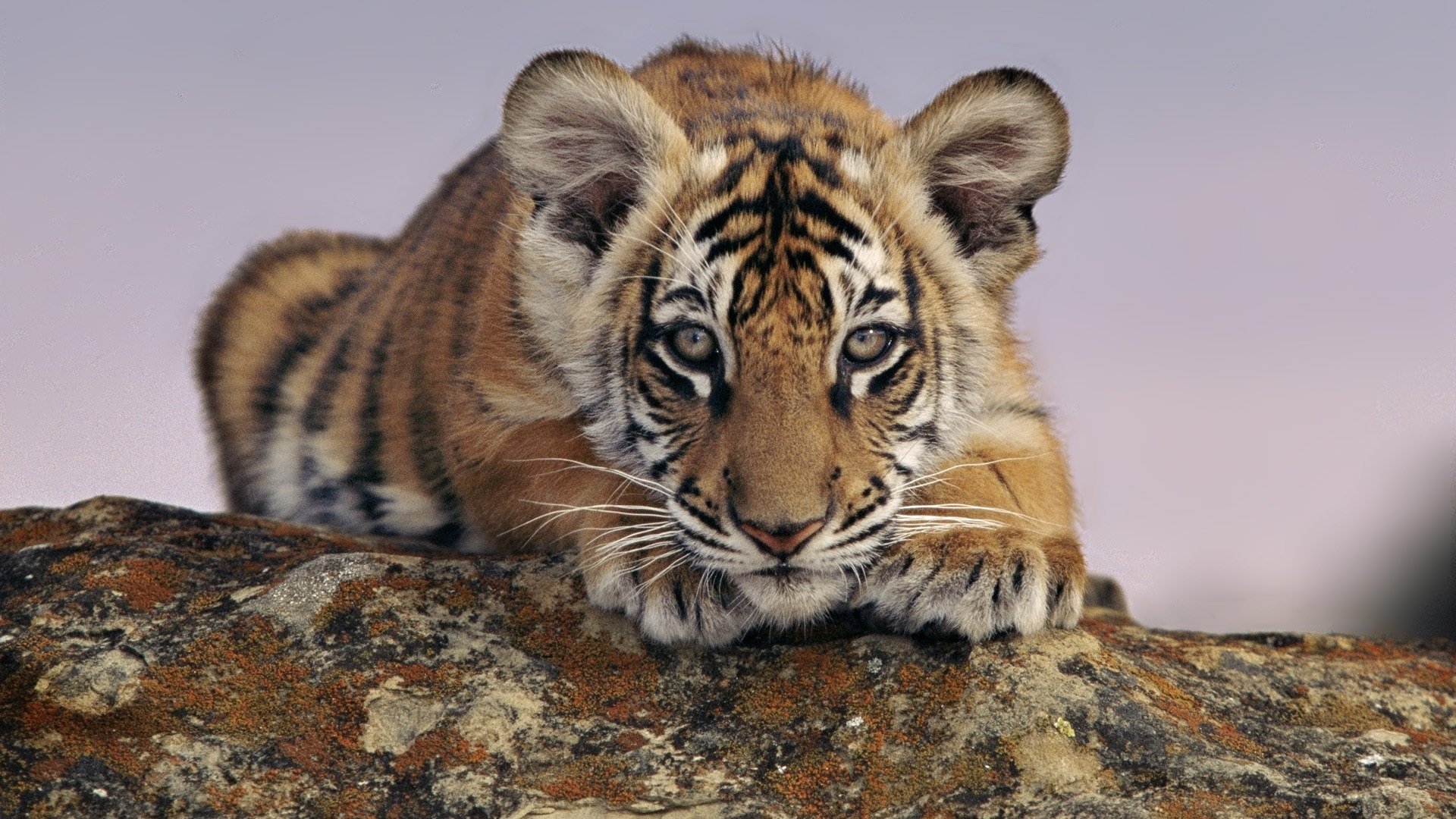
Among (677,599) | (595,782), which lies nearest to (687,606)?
(677,599)

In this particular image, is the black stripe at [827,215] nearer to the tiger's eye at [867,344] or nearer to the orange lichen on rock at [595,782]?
the tiger's eye at [867,344]

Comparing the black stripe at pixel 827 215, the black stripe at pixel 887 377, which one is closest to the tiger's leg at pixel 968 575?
the black stripe at pixel 887 377

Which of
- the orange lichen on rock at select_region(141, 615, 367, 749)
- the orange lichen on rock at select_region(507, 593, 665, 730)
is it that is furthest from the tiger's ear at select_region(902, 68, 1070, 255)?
the orange lichen on rock at select_region(141, 615, 367, 749)

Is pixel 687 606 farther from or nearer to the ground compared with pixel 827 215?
nearer to the ground

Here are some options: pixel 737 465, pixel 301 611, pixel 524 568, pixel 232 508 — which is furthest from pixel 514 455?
pixel 232 508

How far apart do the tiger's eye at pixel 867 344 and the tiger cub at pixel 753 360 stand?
0.01 metres

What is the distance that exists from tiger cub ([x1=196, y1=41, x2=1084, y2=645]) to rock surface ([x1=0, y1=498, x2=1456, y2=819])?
0.19 m

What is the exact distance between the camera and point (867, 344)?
3801 mm

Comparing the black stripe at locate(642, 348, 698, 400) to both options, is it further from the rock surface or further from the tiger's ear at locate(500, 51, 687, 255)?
the rock surface

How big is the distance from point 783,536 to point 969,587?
538mm

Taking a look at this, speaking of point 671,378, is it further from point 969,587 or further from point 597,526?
point 969,587

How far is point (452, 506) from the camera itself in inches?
208

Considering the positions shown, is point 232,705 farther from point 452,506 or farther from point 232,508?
point 232,508

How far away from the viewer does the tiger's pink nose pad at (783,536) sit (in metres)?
3.43
